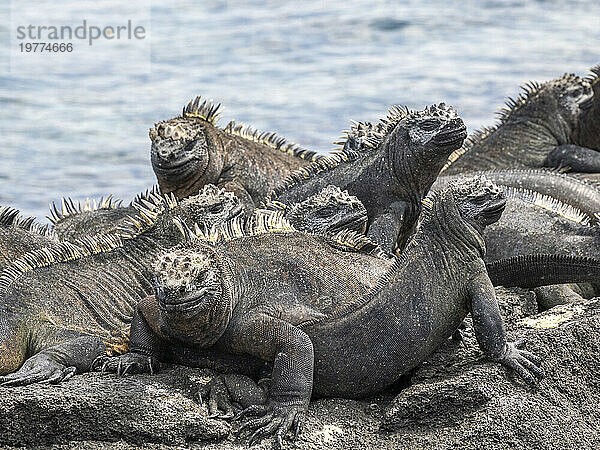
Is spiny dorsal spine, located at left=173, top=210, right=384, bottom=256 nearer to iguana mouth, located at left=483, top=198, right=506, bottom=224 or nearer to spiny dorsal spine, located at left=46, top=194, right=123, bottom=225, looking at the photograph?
iguana mouth, located at left=483, top=198, right=506, bottom=224

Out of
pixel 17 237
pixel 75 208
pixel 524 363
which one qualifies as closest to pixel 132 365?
pixel 524 363

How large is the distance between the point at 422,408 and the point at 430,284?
0.50 meters

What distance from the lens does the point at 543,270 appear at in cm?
544

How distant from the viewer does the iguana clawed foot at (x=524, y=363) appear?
4156 millimetres

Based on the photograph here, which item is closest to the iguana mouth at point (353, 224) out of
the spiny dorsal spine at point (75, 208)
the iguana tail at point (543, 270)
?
the iguana tail at point (543, 270)

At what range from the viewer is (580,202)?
21.2 feet

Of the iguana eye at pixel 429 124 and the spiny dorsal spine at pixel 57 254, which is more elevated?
the iguana eye at pixel 429 124

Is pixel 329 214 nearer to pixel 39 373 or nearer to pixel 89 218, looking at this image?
pixel 39 373

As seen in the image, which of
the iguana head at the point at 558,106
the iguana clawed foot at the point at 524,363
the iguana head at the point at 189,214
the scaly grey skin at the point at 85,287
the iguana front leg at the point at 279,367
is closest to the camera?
the iguana front leg at the point at 279,367

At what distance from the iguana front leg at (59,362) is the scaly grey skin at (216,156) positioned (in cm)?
176

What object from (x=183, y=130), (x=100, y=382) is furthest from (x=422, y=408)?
(x=183, y=130)

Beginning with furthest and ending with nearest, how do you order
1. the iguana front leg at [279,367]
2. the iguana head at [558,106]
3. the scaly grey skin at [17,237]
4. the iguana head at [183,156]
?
1. the iguana head at [558,106]
2. the iguana head at [183,156]
3. the scaly grey skin at [17,237]
4. the iguana front leg at [279,367]

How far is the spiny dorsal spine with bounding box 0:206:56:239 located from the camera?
5617 mm

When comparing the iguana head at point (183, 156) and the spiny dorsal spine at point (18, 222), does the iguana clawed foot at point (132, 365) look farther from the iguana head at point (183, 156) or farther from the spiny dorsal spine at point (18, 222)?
the iguana head at point (183, 156)
